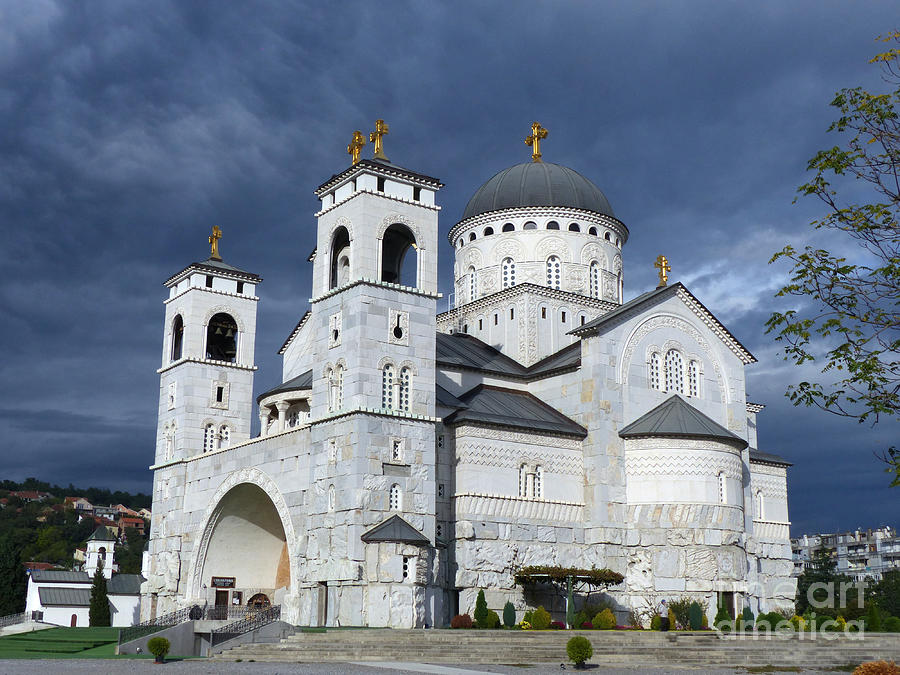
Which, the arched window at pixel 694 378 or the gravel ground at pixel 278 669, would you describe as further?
the arched window at pixel 694 378

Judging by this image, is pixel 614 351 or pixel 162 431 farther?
pixel 162 431

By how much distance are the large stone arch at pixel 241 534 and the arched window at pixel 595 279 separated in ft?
57.8

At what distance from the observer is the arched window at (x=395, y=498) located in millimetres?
32125

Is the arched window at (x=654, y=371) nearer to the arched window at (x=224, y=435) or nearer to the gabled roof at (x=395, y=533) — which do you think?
the gabled roof at (x=395, y=533)

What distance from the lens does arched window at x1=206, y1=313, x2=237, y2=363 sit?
151ft

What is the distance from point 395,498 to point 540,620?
5947 millimetres

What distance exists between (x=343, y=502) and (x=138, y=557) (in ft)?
257

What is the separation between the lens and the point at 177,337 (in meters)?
46.6

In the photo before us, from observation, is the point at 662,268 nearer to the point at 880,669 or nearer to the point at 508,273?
the point at 508,273

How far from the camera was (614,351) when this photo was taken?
3859 cm

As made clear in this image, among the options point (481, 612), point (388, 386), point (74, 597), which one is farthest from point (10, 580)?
point (481, 612)

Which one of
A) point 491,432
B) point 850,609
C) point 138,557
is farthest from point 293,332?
point 138,557

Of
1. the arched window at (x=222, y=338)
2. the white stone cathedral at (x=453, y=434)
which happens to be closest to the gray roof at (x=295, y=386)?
the white stone cathedral at (x=453, y=434)

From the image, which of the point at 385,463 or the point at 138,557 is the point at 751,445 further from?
the point at 138,557
